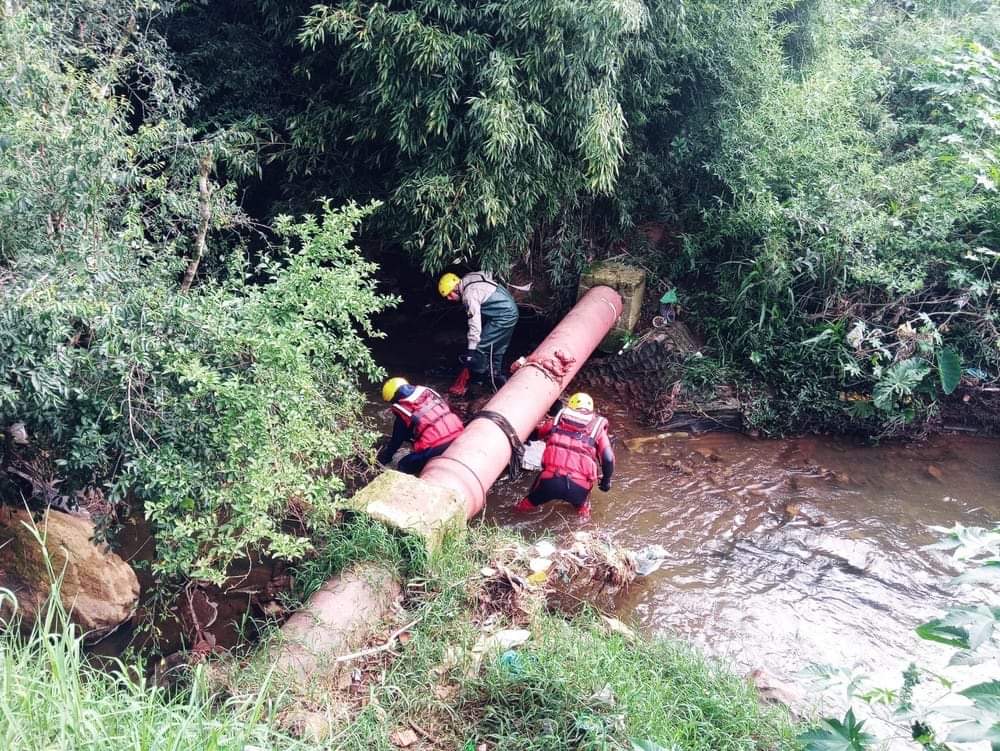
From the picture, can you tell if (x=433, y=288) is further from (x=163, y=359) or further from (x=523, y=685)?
(x=523, y=685)

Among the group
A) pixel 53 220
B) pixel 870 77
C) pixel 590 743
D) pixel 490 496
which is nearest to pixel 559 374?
pixel 490 496

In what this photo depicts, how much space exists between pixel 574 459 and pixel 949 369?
388 cm

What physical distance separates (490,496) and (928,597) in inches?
136

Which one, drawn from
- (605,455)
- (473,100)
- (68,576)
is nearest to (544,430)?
(605,455)

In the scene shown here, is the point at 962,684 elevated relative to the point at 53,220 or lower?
lower

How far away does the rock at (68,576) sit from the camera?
4691 millimetres

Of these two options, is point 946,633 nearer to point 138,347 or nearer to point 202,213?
point 138,347

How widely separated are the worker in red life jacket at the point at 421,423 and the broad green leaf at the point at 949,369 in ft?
15.1

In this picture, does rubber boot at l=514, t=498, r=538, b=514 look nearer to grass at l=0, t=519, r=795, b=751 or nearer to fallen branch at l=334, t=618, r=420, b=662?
grass at l=0, t=519, r=795, b=751

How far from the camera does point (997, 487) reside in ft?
21.8

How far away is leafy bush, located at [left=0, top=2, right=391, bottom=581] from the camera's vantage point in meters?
3.63

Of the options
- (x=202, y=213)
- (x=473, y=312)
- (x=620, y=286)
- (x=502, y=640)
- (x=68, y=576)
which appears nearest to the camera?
(x=502, y=640)

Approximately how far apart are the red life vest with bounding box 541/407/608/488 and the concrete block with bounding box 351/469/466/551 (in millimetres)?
1091

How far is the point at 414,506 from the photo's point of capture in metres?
4.62
